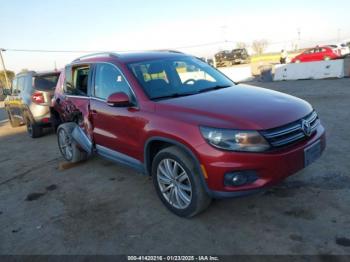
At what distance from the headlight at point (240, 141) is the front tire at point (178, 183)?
41 centimetres

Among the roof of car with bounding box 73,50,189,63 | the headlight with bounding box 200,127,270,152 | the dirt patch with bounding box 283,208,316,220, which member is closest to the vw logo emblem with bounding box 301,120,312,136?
the headlight with bounding box 200,127,270,152

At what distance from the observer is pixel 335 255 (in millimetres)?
2783

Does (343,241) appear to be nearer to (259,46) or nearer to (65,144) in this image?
(65,144)

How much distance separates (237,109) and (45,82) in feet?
22.5

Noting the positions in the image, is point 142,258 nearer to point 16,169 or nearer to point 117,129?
point 117,129

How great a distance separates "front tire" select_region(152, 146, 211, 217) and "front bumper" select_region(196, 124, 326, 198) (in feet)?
0.57

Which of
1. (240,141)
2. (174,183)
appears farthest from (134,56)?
(240,141)

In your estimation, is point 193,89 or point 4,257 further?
point 193,89

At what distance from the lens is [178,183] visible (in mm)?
3594

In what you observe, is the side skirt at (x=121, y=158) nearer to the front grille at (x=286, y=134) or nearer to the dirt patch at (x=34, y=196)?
the dirt patch at (x=34, y=196)

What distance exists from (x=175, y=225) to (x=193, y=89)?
5.60 feet

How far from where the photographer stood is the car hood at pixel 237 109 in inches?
124

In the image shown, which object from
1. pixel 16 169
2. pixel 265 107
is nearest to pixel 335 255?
pixel 265 107

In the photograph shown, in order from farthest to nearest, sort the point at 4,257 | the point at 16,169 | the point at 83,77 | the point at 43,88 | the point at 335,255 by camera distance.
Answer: the point at 43,88
the point at 16,169
the point at 83,77
the point at 4,257
the point at 335,255
